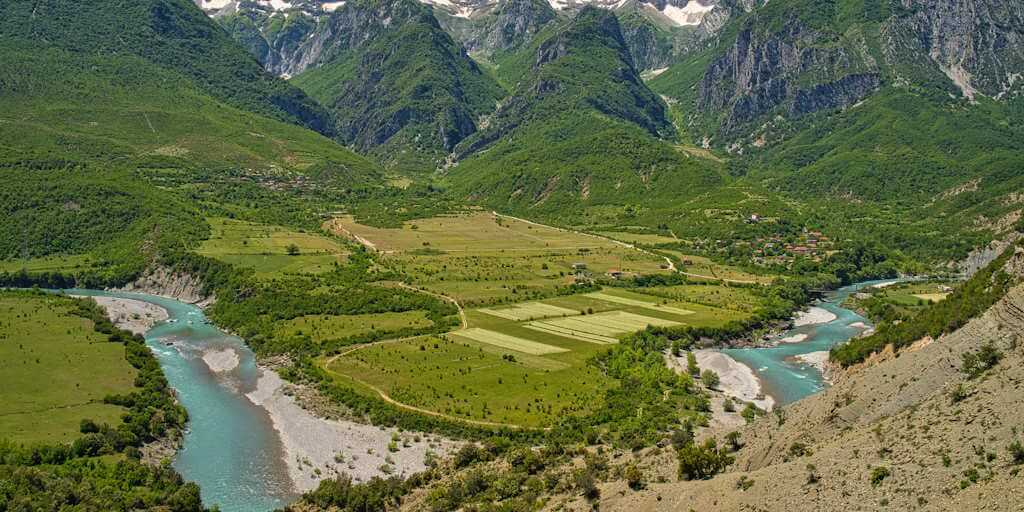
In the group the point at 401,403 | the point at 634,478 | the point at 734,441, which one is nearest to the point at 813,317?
the point at 401,403

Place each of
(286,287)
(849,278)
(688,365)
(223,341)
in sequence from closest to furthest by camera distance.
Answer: (688,365), (223,341), (286,287), (849,278)

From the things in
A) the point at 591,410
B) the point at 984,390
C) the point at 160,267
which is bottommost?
the point at 160,267

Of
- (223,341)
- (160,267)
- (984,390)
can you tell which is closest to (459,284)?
(223,341)

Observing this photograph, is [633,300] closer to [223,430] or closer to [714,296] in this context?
[714,296]

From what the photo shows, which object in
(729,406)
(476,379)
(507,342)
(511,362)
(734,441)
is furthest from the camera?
(507,342)

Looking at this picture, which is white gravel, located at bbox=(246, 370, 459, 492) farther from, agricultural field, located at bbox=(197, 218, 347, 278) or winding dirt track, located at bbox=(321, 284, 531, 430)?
agricultural field, located at bbox=(197, 218, 347, 278)

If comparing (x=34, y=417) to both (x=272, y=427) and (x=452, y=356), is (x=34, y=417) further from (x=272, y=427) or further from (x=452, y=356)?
(x=452, y=356)
